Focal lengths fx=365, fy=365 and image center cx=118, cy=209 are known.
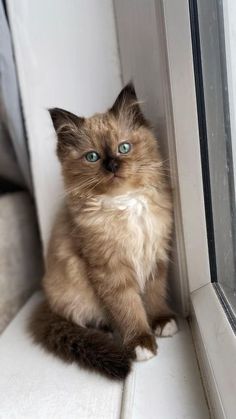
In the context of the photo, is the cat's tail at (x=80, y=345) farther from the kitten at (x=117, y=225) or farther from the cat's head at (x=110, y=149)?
the cat's head at (x=110, y=149)

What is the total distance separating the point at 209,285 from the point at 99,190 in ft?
1.19

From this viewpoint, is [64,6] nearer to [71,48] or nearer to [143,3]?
[71,48]

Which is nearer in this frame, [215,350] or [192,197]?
[215,350]

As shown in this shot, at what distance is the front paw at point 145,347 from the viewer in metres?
0.85

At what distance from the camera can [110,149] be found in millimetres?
920

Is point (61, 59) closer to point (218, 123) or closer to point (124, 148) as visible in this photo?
point (124, 148)

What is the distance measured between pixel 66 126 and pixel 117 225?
0.30 m

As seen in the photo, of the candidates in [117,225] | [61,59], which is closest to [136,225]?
[117,225]

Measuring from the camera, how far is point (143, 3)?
98 centimetres

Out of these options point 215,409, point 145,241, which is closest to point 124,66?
point 145,241

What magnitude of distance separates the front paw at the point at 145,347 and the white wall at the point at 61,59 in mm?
677

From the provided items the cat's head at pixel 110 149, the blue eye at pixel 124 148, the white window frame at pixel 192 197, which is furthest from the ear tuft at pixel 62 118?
the white window frame at pixel 192 197

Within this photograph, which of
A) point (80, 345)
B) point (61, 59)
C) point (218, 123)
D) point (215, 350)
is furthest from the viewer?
point (61, 59)

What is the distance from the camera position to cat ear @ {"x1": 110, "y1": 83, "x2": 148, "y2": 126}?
954 millimetres
